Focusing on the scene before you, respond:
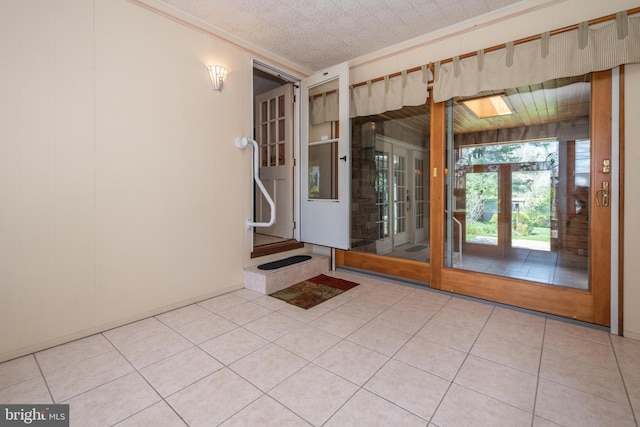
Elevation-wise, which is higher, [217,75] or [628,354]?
[217,75]

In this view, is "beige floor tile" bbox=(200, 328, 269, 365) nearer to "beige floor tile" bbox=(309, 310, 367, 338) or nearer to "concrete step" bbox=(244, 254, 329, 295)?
"beige floor tile" bbox=(309, 310, 367, 338)

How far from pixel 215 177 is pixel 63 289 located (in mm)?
1473

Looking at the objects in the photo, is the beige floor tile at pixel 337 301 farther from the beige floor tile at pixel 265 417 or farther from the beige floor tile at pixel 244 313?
the beige floor tile at pixel 265 417

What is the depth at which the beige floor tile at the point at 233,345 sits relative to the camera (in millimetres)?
1876

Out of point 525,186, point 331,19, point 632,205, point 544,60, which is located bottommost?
point 632,205

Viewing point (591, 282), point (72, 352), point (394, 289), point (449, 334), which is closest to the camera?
point (72, 352)

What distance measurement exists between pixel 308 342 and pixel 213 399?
2.42ft

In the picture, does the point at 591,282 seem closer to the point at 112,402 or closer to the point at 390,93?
Answer: the point at 390,93

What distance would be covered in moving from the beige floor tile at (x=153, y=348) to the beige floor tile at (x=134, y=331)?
0.05 meters

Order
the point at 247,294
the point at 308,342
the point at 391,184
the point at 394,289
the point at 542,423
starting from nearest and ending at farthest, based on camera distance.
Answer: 1. the point at 542,423
2. the point at 308,342
3. the point at 247,294
4. the point at 394,289
5. the point at 391,184

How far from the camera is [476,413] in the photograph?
1384mm

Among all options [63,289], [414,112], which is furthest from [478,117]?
[63,289]

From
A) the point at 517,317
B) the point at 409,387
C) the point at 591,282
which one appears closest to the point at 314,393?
the point at 409,387

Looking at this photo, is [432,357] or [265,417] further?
[432,357]
